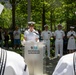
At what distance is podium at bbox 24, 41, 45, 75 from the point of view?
29.8ft

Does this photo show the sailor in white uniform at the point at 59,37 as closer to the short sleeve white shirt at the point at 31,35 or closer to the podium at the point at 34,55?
the short sleeve white shirt at the point at 31,35

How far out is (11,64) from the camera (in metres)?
1.56

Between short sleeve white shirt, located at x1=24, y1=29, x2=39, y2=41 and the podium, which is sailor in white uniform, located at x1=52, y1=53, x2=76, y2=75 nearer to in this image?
the podium

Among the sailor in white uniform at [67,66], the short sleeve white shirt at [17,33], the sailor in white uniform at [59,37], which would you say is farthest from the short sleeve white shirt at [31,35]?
the short sleeve white shirt at [17,33]

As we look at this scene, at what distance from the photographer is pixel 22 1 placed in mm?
25656

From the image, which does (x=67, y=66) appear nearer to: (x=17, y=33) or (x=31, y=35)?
(x=31, y=35)

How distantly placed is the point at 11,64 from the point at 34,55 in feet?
25.3

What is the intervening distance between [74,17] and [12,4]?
4.93m

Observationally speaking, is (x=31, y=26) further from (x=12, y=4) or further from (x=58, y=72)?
(x=12, y=4)

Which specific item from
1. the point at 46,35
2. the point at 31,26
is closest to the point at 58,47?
the point at 46,35

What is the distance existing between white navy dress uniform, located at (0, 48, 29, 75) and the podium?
734cm

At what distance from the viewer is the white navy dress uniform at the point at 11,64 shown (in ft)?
5.13

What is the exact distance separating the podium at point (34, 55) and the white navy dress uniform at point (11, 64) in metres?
7.34

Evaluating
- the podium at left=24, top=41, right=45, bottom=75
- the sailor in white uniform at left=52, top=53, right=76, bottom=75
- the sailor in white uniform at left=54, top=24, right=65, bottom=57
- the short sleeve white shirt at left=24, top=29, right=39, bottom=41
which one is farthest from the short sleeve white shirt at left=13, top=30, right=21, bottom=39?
the sailor in white uniform at left=52, top=53, right=76, bottom=75
